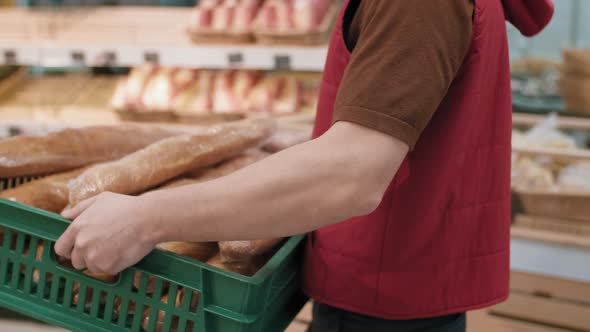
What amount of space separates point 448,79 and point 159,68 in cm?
288

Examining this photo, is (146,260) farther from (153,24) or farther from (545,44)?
(545,44)

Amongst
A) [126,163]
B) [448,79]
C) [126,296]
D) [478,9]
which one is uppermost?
[478,9]

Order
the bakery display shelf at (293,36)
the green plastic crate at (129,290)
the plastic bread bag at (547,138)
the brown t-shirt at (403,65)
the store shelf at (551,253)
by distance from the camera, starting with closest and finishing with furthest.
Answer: the brown t-shirt at (403,65), the green plastic crate at (129,290), the store shelf at (551,253), the plastic bread bag at (547,138), the bakery display shelf at (293,36)

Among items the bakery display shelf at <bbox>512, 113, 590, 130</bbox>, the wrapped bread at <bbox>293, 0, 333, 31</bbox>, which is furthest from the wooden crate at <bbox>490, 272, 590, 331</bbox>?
the wrapped bread at <bbox>293, 0, 333, 31</bbox>

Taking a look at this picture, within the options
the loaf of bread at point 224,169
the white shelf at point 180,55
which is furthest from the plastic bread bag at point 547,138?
the loaf of bread at point 224,169

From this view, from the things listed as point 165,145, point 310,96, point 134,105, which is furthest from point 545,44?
point 165,145

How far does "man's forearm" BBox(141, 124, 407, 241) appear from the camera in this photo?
0.84 metres

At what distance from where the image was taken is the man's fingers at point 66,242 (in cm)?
90

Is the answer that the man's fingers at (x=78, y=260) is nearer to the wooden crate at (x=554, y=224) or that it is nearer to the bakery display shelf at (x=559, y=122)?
the wooden crate at (x=554, y=224)

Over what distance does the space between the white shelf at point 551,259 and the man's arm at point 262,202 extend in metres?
1.38

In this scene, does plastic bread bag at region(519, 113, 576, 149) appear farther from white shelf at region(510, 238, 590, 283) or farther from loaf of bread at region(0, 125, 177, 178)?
loaf of bread at region(0, 125, 177, 178)

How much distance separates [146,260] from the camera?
937 millimetres

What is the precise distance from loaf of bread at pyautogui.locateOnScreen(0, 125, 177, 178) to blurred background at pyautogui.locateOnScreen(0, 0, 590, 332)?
0.92m

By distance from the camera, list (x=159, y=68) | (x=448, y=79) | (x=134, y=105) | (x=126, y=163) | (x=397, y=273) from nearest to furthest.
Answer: (x=448, y=79) → (x=397, y=273) → (x=126, y=163) → (x=134, y=105) → (x=159, y=68)
